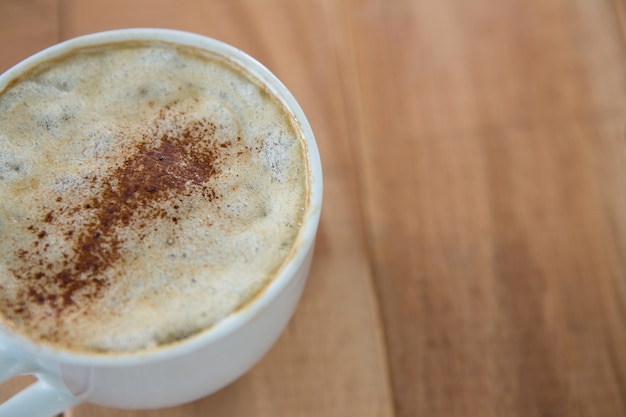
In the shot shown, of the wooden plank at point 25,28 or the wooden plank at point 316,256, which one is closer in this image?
the wooden plank at point 316,256

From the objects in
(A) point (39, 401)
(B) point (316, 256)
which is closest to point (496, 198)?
(B) point (316, 256)

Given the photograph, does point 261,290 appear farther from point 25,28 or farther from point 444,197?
point 25,28

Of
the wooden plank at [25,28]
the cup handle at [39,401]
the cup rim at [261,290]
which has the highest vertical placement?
the wooden plank at [25,28]

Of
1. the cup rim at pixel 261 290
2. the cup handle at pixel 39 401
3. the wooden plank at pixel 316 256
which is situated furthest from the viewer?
the wooden plank at pixel 316 256

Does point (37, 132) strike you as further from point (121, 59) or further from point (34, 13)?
point (34, 13)

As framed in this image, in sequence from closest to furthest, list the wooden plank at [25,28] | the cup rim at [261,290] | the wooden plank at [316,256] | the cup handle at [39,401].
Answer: the cup rim at [261,290] → the cup handle at [39,401] → the wooden plank at [316,256] → the wooden plank at [25,28]

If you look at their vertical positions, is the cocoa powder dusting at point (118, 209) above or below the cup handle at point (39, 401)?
above

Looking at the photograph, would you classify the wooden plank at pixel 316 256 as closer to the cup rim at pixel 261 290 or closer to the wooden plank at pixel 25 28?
the wooden plank at pixel 25 28

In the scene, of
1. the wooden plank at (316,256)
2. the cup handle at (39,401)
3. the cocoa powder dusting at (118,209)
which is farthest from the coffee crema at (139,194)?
the wooden plank at (316,256)
